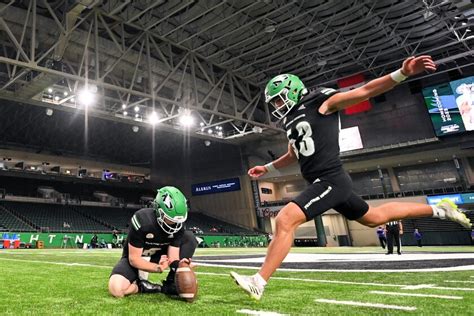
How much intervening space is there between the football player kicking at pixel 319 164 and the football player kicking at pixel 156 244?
0.72 m

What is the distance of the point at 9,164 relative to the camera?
32.0 m

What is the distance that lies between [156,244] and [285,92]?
6.20 feet

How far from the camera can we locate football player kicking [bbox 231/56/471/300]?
102 inches

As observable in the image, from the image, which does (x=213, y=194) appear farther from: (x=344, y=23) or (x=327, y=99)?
(x=327, y=99)

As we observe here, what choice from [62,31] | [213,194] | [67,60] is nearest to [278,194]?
[213,194]

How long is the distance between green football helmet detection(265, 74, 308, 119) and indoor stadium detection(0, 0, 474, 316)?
0.02 m

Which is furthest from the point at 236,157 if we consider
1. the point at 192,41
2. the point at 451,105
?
the point at 451,105

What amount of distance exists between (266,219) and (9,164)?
2614cm

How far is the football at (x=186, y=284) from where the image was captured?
2.74 meters

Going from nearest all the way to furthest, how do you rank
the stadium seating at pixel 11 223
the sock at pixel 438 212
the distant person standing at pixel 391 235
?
the sock at pixel 438 212 < the distant person standing at pixel 391 235 < the stadium seating at pixel 11 223

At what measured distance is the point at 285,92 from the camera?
9.81 feet

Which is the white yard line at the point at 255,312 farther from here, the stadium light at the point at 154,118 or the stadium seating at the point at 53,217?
the stadium seating at the point at 53,217

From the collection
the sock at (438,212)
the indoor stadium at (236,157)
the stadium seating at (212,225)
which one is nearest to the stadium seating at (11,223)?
the indoor stadium at (236,157)

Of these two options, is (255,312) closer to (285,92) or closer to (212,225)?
(285,92)
